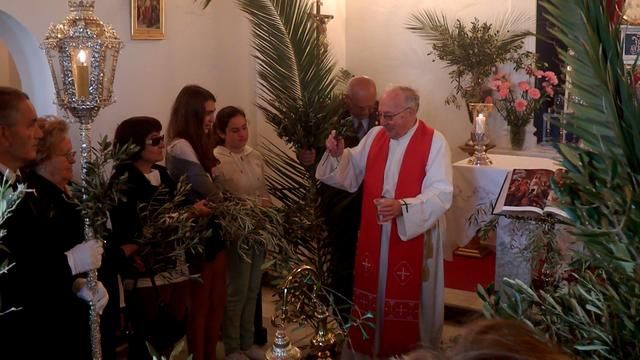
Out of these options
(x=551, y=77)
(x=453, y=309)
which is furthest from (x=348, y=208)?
(x=551, y=77)

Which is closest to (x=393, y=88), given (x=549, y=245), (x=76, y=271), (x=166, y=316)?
(x=549, y=245)

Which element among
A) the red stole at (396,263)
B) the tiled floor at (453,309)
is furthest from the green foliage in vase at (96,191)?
the tiled floor at (453,309)

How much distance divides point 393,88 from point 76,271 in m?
2.27

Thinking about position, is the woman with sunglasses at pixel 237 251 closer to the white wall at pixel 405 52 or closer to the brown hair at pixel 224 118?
the brown hair at pixel 224 118

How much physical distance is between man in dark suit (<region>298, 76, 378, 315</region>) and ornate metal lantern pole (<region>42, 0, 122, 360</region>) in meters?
2.52

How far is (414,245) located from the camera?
15.3ft

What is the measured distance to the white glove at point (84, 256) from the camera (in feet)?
10.5

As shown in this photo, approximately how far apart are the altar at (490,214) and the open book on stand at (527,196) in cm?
15

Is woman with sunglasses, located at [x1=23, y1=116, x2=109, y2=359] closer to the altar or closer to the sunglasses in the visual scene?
the sunglasses

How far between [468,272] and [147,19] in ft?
12.4

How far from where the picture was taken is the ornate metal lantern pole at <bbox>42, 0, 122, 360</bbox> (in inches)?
123

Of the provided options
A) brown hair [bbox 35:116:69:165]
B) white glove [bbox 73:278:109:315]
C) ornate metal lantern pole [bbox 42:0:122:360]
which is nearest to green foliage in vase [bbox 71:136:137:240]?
ornate metal lantern pole [bbox 42:0:122:360]

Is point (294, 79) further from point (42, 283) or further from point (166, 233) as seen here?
point (42, 283)

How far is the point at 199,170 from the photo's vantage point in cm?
447
